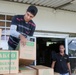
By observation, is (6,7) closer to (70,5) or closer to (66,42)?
(70,5)

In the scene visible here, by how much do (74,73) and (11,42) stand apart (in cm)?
305

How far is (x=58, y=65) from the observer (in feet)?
14.6

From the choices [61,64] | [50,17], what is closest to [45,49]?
[50,17]

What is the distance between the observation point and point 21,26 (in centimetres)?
294

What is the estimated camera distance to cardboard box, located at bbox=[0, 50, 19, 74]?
235 cm

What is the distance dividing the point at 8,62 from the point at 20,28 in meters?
0.74

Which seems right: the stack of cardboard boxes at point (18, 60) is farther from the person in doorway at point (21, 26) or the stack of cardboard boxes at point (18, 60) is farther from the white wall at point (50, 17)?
the white wall at point (50, 17)

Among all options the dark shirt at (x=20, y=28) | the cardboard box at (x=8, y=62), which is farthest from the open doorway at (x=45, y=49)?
the cardboard box at (x=8, y=62)

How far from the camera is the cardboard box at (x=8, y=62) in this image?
235cm

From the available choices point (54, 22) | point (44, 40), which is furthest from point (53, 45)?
point (54, 22)

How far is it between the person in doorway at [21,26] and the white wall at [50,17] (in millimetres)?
1593

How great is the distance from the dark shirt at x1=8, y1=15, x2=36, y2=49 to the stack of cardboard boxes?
30 centimetres

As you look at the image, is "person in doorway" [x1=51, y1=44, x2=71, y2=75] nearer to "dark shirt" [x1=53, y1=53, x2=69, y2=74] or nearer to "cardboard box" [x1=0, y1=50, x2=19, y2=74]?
"dark shirt" [x1=53, y1=53, x2=69, y2=74]

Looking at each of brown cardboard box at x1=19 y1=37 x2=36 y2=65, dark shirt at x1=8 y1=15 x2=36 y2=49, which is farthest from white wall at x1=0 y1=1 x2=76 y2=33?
brown cardboard box at x1=19 y1=37 x2=36 y2=65
